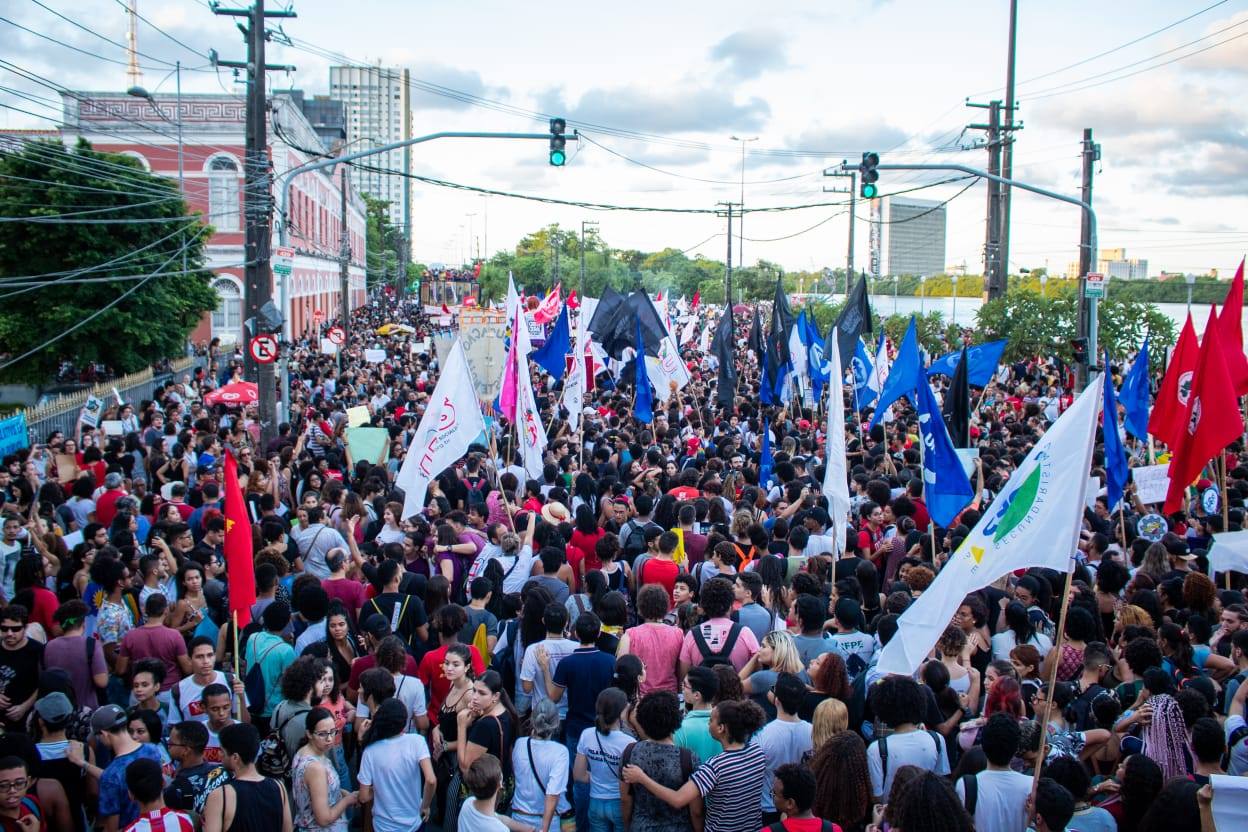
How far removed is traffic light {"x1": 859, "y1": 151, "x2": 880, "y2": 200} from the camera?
16.9m

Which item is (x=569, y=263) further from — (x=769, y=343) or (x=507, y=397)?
(x=507, y=397)

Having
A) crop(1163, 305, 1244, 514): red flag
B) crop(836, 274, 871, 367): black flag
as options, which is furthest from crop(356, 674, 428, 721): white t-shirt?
crop(836, 274, 871, 367): black flag

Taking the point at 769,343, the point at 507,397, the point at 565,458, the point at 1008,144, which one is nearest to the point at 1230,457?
the point at 769,343

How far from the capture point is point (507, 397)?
37.8ft

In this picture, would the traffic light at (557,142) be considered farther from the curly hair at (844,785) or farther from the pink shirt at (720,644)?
the curly hair at (844,785)

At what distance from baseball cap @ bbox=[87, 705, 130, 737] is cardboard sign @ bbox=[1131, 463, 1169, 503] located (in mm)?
8779

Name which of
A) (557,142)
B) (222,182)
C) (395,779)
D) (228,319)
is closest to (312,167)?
(557,142)

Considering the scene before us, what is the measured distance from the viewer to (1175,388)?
32.8 feet

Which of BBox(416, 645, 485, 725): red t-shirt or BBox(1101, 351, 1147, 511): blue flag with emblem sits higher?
BBox(1101, 351, 1147, 511): blue flag with emblem

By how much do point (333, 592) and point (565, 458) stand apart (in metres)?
5.80

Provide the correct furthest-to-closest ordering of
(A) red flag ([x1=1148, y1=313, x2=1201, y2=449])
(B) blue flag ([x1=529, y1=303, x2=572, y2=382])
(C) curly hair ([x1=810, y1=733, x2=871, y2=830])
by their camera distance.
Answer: (B) blue flag ([x1=529, y1=303, x2=572, y2=382]), (A) red flag ([x1=1148, y1=313, x2=1201, y2=449]), (C) curly hair ([x1=810, y1=733, x2=871, y2=830])

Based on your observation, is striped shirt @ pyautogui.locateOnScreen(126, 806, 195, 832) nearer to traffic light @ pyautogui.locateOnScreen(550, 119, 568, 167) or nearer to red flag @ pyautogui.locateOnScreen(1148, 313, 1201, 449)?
red flag @ pyautogui.locateOnScreen(1148, 313, 1201, 449)

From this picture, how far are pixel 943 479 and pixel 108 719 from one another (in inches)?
246

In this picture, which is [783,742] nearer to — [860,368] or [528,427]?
[528,427]
